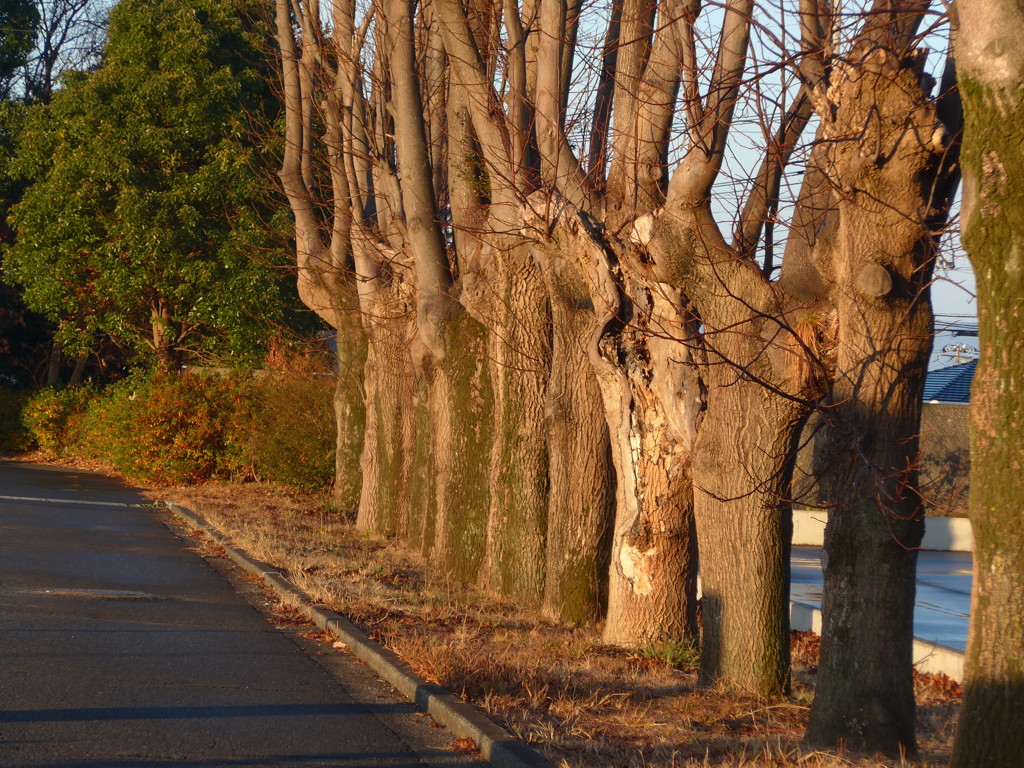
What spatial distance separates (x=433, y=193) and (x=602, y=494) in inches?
181

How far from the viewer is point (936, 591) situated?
15367 mm

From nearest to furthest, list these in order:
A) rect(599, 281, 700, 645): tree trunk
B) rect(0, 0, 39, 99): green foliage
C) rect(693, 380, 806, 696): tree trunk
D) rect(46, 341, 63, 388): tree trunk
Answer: rect(693, 380, 806, 696): tree trunk
rect(599, 281, 700, 645): tree trunk
rect(0, 0, 39, 99): green foliage
rect(46, 341, 63, 388): tree trunk

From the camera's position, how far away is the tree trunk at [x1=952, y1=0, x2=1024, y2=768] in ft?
14.5

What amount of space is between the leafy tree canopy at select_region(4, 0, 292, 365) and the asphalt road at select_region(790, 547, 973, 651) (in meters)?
14.3

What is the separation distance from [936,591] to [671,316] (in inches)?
340

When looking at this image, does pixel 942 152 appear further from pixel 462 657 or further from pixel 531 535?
pixel 531 535

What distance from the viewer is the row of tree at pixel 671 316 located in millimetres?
6266

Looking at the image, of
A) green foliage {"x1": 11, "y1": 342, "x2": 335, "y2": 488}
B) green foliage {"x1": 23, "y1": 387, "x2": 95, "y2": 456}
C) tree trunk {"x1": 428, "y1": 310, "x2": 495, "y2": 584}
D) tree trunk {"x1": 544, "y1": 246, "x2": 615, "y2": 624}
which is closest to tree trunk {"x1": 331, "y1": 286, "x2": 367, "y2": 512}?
green foliage {"x1": 11, "y1": 342, "x2": 335, "y2": 488}

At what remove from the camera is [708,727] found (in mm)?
6844

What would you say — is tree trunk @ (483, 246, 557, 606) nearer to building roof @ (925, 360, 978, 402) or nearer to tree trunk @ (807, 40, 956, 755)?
tree trunk @ (807, 40, 956, 755)

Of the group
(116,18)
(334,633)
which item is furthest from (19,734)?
(116,18)

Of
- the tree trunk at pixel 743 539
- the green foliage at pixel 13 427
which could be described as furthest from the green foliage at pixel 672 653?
the green foliage at pixel 13 427

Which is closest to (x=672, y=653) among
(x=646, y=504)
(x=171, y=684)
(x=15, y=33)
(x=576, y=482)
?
(x=646, y=504)

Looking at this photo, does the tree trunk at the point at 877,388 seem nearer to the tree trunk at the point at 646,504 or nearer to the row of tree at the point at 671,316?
the row of tree at the point at 671,316
